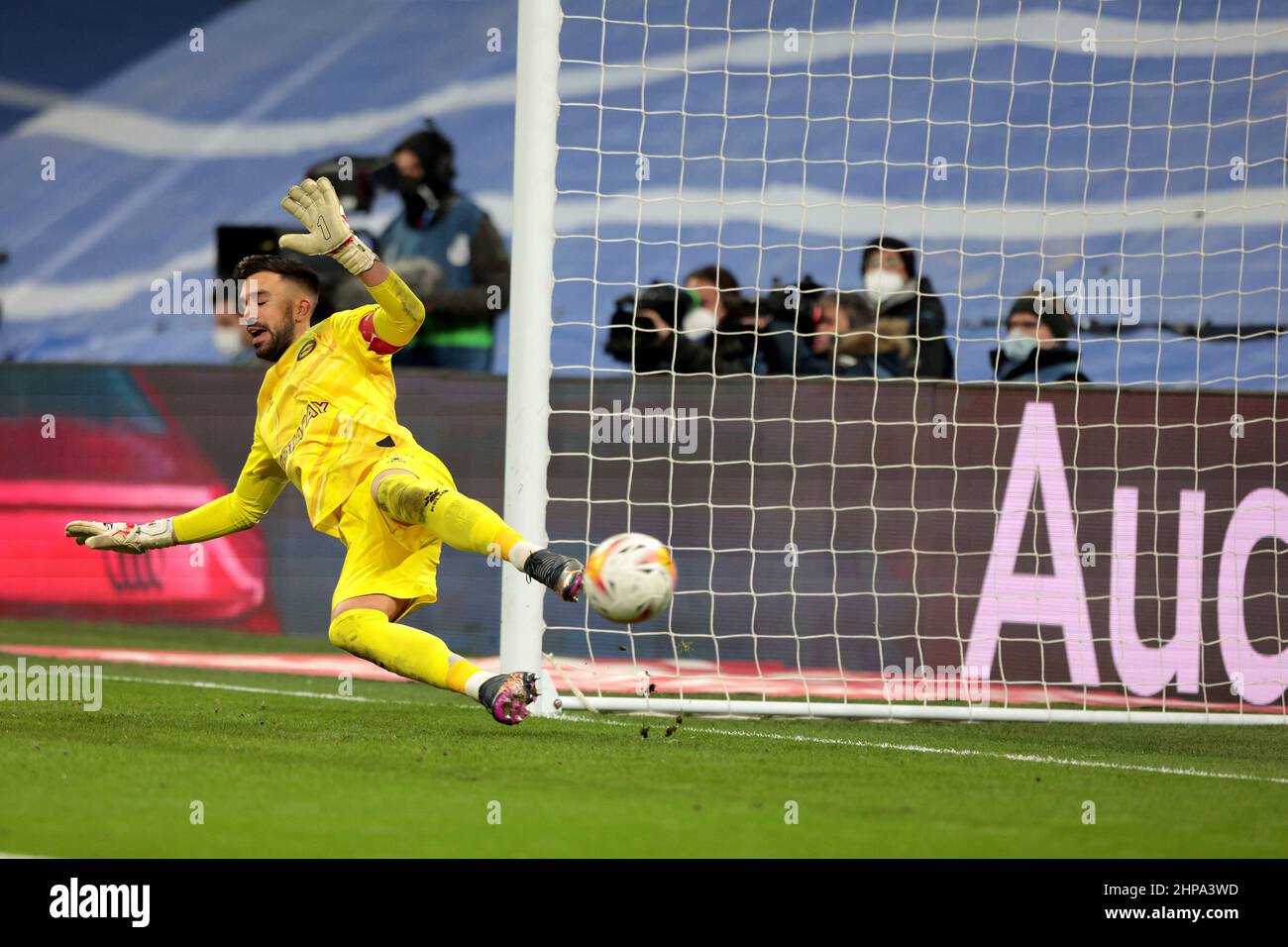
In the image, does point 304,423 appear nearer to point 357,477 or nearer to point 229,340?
point 357,477

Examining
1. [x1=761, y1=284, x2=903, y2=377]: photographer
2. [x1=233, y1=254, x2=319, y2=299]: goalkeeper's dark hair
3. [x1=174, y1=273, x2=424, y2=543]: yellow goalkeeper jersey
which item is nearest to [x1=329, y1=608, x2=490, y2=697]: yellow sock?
[x1=174, y1=273, x2=424, y2=543]: yellow goalkeeper jersey

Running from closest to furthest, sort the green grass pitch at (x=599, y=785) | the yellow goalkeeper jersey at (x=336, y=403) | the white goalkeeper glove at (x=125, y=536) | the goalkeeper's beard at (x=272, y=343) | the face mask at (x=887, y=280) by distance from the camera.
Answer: the green grass pitch at (x=599, y=785), the yellow goalkeeper jersey at (x=336, y=403), the goalkeeper's beard at (x=272, y=343), the white goalkeeper glove at (x=125, y=536), the face mask at (x=887, y=280)

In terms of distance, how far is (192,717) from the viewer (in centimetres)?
598

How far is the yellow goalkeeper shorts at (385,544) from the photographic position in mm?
5309

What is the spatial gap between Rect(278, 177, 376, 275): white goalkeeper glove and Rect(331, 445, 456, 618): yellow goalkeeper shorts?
0.69 m

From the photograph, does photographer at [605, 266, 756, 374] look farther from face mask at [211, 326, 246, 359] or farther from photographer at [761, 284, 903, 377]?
face mask at [211, 326, 246, 359]

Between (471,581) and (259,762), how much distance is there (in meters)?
3.91

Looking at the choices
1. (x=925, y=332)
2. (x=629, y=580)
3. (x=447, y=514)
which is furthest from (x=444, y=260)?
(x=629, y=580)

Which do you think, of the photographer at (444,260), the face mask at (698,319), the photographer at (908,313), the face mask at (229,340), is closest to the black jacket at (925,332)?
the photographer at (908,313)

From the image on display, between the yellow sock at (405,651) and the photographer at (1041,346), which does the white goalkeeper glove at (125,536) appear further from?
the photographer at (1041,346)

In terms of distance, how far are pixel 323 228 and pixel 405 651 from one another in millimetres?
1427

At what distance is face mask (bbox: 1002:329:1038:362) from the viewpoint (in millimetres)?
8656

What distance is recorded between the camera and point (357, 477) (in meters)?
5.33

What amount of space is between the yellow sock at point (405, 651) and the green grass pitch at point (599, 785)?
0.27m
